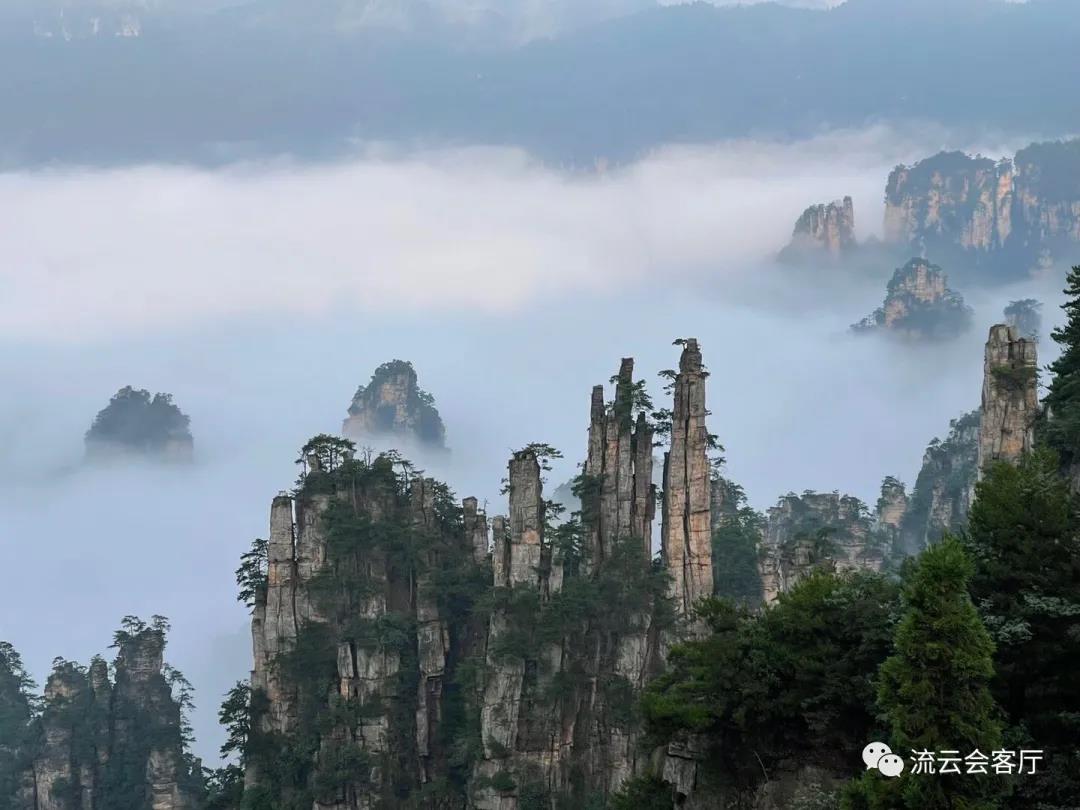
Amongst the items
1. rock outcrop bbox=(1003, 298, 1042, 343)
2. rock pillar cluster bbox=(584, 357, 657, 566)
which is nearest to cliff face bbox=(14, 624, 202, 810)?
rock pillar cluster bbox=(584, 357, 657, 566)

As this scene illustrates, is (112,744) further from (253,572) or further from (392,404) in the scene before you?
(392,404)

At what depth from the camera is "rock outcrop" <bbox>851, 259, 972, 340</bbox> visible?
542 ft

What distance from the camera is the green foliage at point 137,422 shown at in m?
160

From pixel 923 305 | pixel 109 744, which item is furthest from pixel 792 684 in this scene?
pixel 923 305

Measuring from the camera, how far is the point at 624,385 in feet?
212

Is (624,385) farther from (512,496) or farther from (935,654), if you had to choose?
(935,654)

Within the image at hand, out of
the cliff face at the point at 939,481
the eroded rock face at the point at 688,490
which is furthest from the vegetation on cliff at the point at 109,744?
the cliff face at the point at 939,481

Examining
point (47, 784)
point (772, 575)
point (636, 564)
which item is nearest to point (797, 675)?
point (636, 564)

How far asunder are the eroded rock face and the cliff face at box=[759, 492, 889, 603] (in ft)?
13.3

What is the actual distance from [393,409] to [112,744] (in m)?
65.2

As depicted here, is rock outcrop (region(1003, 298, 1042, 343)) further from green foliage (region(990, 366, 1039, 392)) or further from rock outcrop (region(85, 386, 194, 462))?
green foliage (region(990, 366, 1039, 392))

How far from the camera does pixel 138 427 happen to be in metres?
164

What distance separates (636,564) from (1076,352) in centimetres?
2300

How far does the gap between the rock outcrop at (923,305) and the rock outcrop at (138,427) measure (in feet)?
264
